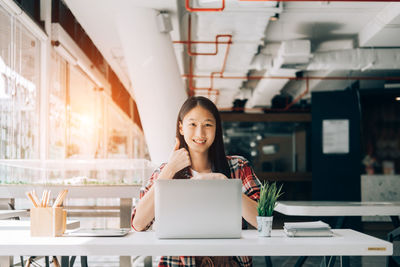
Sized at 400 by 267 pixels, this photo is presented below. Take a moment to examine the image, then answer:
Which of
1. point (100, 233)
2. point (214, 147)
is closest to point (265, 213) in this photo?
point (214, 147)

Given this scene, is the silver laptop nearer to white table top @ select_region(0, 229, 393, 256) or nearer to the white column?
white table top @ select_region(0, 229, 393, 256)

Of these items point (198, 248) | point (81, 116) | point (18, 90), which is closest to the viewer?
point (198, 248)

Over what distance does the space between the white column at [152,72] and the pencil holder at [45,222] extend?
4.01 meters

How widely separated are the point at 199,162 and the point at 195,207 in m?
0.53

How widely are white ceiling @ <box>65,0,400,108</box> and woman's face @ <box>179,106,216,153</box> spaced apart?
3315mm

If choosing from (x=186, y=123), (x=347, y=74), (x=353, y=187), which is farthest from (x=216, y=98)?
(x=186, y=123)

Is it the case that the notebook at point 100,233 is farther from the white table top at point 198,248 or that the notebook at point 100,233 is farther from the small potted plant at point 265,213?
the small potted plant at point 265,213

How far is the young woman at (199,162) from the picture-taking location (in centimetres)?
178

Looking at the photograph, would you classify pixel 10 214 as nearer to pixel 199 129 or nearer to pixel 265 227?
pixel 199 129

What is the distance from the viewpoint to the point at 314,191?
7.87 metres

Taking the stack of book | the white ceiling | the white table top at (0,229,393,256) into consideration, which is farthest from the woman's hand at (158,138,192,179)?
the white ceiling

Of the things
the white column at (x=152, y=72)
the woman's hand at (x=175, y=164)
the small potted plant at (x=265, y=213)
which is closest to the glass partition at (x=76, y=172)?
the white column at (x=152, y=72)

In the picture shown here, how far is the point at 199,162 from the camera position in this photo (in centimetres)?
198

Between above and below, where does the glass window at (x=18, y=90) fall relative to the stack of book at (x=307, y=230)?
above
